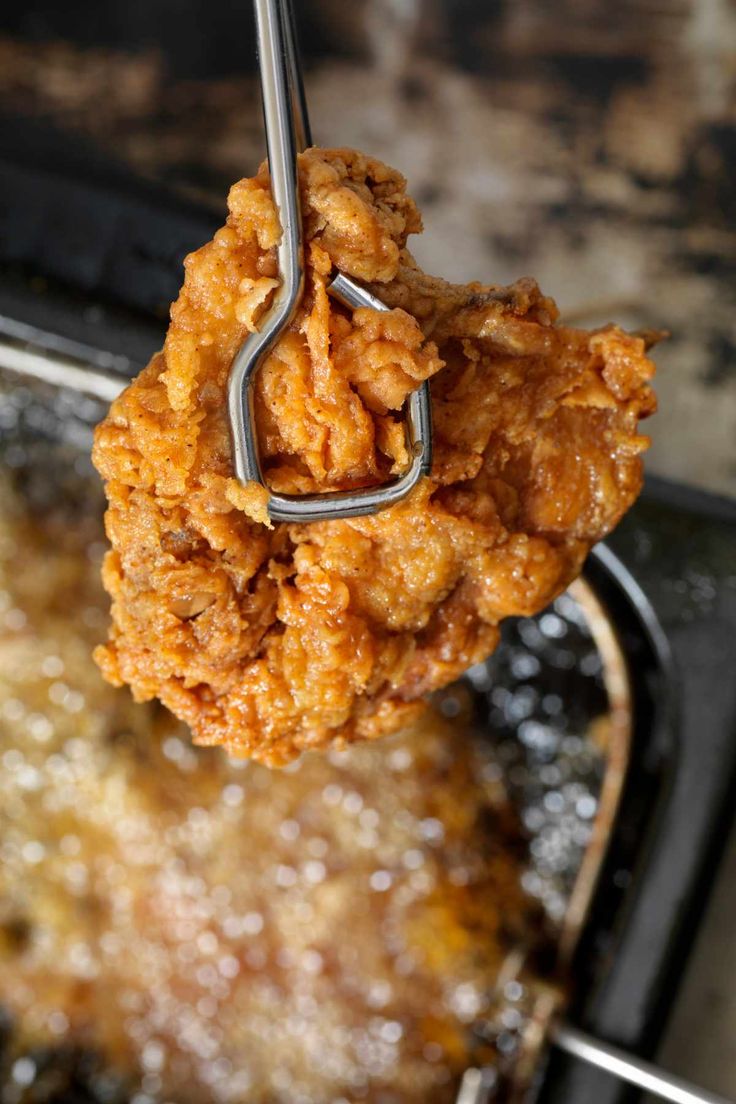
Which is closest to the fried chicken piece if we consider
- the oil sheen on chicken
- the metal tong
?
the metal tong

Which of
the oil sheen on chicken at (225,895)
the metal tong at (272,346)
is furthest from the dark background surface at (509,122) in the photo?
the metal tong at (272,346)

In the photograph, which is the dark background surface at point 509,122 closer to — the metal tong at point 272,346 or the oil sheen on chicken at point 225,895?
the oil sheen on chicken at point 225,895

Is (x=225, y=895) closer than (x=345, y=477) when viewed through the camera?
No

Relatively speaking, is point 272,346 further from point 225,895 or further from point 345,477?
point 225,895

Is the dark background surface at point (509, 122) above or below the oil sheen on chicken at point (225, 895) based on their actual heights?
above

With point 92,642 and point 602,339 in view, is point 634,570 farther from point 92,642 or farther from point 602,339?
point 92,642

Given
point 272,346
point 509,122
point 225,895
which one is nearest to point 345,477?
point 272,346

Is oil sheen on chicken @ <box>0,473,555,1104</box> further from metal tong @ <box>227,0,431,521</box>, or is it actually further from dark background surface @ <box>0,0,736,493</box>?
metal tong @ <box>227,0,431,521</box>

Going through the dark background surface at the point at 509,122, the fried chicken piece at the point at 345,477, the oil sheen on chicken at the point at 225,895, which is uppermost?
the dark background surface at the point at 509,122
